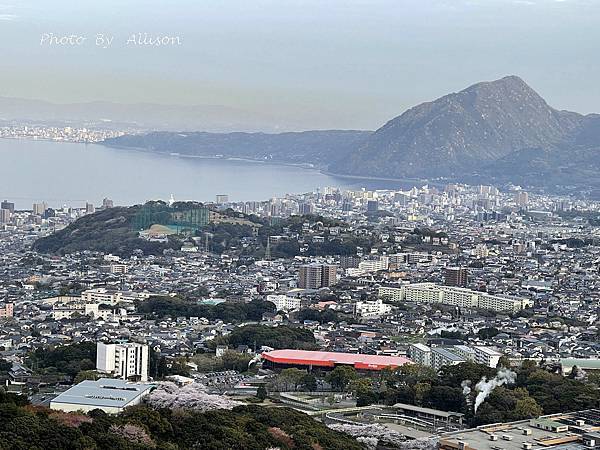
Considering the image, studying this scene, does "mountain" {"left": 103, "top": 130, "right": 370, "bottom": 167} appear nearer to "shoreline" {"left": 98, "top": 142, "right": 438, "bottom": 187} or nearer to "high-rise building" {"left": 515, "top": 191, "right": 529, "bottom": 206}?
"shoreline" {"left": 98, "top": 142, "right": 438, "bottom": 187}

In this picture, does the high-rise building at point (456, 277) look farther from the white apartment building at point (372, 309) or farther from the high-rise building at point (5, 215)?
the high-rise building at point (5, 215)

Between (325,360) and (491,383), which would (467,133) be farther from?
(491,383)

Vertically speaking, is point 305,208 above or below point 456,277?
above

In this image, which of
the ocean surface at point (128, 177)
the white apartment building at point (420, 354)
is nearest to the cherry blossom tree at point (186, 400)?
the white apartment building at point (420, 354)

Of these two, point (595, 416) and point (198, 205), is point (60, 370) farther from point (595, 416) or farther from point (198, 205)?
point (198, 205)

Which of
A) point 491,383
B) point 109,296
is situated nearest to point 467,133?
point 109,296

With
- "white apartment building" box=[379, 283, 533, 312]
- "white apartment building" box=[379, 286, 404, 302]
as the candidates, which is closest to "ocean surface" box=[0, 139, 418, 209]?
"white apartment building" box=[379, 286, 404, 302]

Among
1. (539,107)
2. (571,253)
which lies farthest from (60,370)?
(539,107)

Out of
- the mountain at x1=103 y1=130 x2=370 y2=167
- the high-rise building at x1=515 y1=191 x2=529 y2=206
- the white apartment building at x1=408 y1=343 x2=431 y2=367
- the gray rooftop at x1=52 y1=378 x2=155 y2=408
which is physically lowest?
the white apartment building at x1=408 y1=343 x2=431 y2=367
